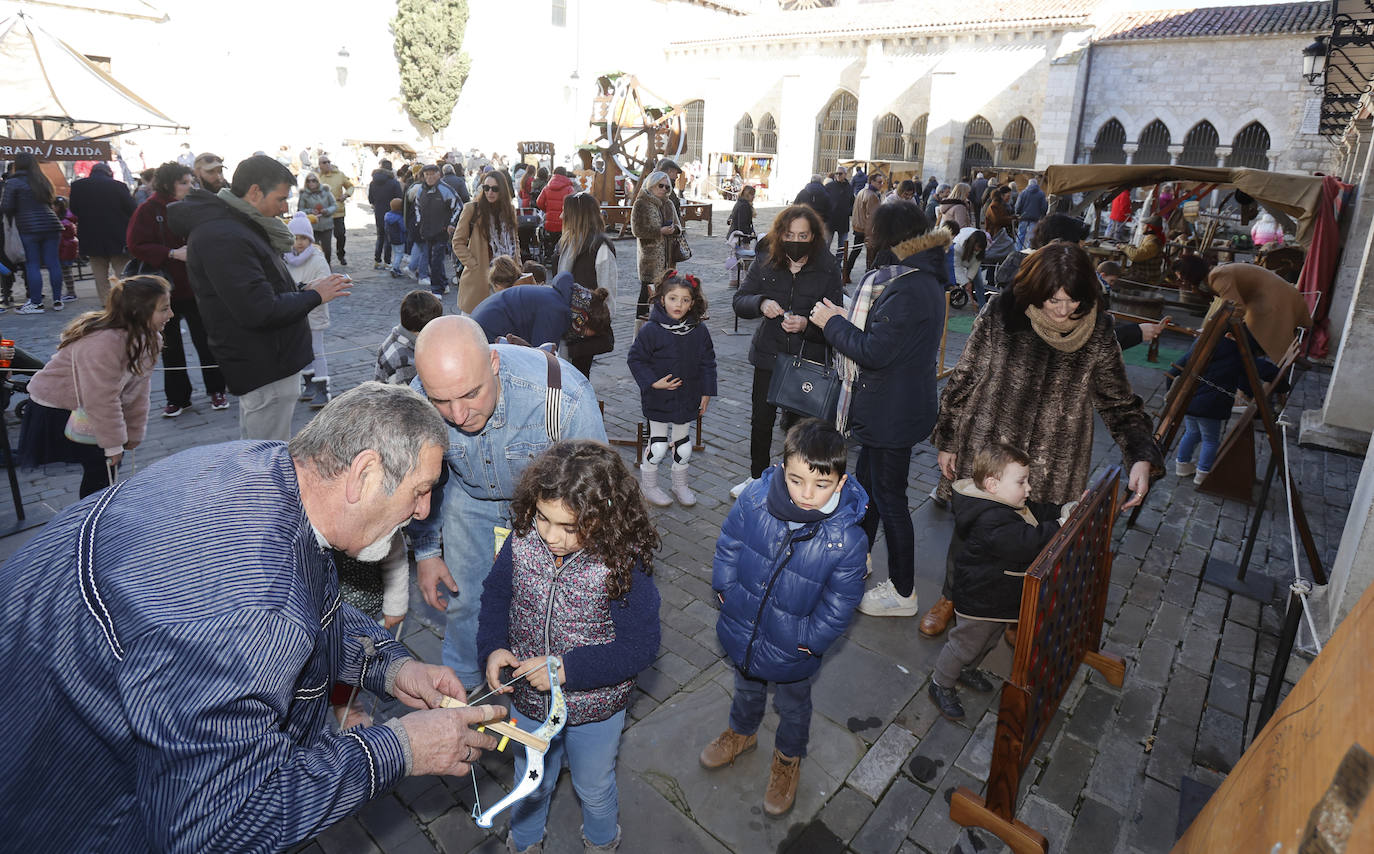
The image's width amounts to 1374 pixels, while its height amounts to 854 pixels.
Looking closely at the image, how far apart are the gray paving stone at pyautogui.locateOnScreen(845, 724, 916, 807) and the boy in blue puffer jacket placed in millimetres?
334

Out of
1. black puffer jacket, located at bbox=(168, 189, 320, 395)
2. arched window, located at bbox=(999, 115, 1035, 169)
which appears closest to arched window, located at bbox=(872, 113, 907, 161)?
arched window, located at bbox=(999, 115, 1035, 169)

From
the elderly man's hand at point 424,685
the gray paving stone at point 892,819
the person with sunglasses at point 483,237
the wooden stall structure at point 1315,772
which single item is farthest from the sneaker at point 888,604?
the person with sunglasses at point 483,237

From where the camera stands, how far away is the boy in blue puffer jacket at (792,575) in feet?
9.02

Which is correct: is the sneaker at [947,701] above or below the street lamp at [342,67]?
below

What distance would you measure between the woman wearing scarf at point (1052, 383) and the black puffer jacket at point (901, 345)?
200mm

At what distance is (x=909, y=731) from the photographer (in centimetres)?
346

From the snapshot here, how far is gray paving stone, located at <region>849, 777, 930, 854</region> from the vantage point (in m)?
2.87

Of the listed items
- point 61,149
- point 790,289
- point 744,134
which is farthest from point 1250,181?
point 744,134

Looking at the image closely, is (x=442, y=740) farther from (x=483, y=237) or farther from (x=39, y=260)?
(x=39, y=260)

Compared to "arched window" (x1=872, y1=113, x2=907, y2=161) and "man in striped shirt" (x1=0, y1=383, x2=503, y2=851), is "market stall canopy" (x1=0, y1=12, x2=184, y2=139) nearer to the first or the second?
"man in striped shirt" (x1=0, y1=383, x2=503, y2=851)

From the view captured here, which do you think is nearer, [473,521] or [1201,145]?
[473,521]

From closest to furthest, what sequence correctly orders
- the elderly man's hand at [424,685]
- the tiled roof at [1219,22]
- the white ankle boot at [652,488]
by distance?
the elderly man's hand at [424,685] → the white ankle boot at [652,488] → the tiled roof at [1219,22]

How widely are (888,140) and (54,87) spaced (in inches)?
1237

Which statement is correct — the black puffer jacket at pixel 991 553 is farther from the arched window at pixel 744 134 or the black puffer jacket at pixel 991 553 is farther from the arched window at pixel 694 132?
the arched window at pixel 694 132
